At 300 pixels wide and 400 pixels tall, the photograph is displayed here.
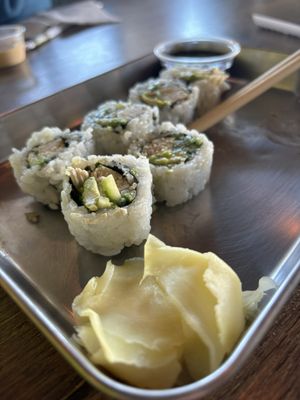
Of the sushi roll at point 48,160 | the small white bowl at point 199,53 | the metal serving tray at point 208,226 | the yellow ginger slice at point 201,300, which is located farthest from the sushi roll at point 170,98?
the yellow ginger slice at point 201,300

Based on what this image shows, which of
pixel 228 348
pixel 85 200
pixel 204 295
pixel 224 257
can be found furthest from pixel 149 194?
pixel 228 348

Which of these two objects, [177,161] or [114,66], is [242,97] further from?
[114,66]

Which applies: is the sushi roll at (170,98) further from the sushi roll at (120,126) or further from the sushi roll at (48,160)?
the sushi roll at (48,160)

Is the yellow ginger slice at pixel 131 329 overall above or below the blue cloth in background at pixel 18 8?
below

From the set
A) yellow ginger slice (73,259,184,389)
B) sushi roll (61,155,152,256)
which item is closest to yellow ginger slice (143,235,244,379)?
yellow ginger slice (73,259,184,389)

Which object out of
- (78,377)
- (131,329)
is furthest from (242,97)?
(78,377)

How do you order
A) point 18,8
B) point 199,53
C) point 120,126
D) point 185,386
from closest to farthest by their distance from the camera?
point 185,386 → point 120,126 → point 199,53 → point 18,8
